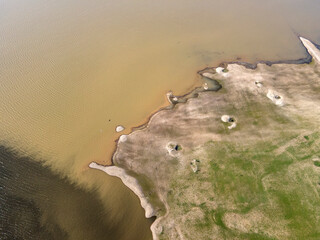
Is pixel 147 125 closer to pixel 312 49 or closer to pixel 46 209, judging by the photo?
pixel 46 209

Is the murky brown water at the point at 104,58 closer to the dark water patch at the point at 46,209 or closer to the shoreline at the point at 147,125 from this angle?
the dark water patch at the point at 46,209

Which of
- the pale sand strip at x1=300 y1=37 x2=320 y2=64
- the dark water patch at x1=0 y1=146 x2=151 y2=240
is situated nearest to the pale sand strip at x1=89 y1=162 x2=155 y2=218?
the dark water patch at x1=0 y1=146 x2=151 y2=240

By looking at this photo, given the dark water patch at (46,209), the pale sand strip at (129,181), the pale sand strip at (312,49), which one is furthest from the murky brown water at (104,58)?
the pale sand strip at (312,49)

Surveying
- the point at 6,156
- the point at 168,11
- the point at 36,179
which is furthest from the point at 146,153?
the point at 168,11

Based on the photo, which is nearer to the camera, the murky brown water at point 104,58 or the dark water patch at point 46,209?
the dark water patch at point 46,209

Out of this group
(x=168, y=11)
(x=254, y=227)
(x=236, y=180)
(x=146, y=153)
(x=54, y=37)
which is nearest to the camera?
(x=254, y=227)

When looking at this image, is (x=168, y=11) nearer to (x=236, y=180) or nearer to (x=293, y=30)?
(x=293, y=30)

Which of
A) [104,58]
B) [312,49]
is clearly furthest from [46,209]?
[312,49]
